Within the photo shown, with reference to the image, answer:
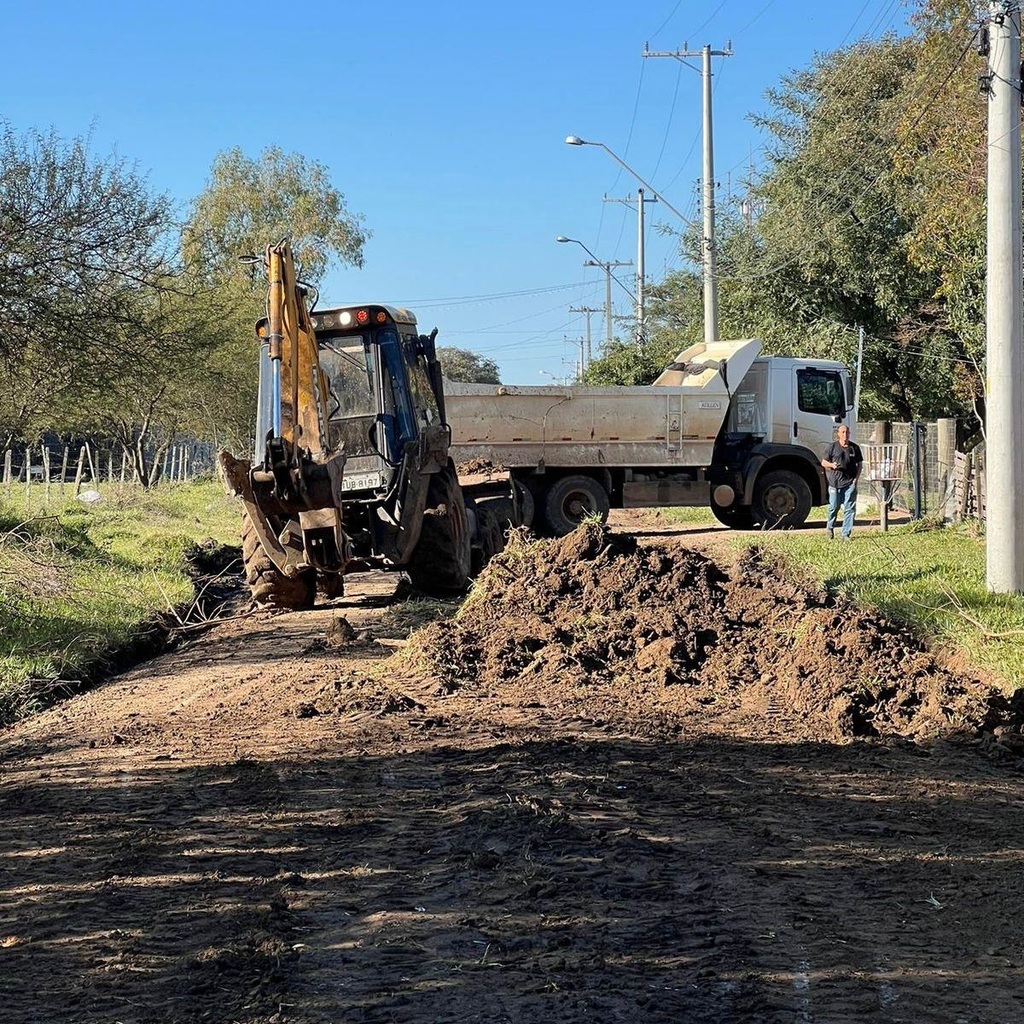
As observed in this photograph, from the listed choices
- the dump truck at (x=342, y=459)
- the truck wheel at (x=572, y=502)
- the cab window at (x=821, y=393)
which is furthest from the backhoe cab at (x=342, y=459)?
the cab window at (x=821, y=393)

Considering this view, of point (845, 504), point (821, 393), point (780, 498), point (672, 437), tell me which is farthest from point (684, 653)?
point (821, 393)

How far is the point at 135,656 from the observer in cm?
1310

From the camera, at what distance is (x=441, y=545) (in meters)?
14.5

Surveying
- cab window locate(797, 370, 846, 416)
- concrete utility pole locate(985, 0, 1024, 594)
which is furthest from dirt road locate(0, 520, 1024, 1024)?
cab window locate(797, 370, 846, 416)

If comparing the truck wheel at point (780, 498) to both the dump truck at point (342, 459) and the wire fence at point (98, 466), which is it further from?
the wire fence at point (98, 466)

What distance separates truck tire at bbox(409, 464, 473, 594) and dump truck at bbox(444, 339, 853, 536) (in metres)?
6.51

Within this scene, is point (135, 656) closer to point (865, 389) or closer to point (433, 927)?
point (433, 927)

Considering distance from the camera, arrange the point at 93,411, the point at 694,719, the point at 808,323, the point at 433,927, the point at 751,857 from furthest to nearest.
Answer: the point at 808,323 → the point at 93,411 → the point at 694,719 → the point at 751,857 → the point at 433,927

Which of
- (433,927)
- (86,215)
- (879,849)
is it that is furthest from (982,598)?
(86,215)

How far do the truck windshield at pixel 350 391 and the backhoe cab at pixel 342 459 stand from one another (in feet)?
0.04

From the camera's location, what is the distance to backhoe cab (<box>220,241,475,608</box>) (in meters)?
12.5

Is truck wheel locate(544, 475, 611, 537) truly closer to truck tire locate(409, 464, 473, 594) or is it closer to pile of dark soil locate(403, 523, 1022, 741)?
truck tire locate(409, 464, 473, 594)

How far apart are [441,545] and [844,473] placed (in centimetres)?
817

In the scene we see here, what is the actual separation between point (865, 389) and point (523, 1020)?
31.3 metres
